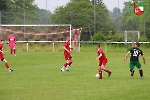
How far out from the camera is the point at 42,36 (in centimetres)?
4894

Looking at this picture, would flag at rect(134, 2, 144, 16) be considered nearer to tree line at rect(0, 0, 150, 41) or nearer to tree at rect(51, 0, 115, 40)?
tree line at rect(0, 0, 150, 41)

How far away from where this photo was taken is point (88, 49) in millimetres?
47750

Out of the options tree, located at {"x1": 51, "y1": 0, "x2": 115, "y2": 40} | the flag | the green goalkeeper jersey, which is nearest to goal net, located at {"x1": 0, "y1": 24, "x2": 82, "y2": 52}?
tree, located at {"x1": 51, "y1": 0, "x2": 115, "y2": 40}

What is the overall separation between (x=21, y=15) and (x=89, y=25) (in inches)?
324

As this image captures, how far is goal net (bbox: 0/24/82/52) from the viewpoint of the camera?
46781mm

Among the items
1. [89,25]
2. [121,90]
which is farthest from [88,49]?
[121,90]

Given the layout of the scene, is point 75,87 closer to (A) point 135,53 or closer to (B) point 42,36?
(A) point 135,53

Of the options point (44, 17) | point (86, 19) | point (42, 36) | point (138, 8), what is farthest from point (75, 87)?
point (44, 17)

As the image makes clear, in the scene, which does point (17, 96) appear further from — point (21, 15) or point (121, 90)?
point (21, 15)

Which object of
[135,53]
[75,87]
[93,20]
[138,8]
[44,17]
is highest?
[138,8]

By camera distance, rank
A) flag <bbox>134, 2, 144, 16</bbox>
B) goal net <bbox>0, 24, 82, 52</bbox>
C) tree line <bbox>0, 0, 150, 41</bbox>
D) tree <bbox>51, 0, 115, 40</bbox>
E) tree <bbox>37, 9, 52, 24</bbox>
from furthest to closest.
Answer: tree <bbox>37, 9, 52, 24</bbox>
flag <bbox>134, 2, 144, 16</bbox>
tree <bbox>51, 0, 115, 40</bbox>
tree line <bbox>0, 0, 150, 41</bbox>
goal net <bbox>0, 24, 82, 52</bbox>

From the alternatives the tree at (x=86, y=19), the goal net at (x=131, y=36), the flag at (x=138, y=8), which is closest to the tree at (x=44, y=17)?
the tree at (x=86, y=19)

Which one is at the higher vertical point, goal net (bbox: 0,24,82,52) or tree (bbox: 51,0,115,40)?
→ tree (bbox: 51,0,115,40)

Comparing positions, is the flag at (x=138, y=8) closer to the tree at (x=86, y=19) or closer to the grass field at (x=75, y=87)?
the tree at (x=86, y=19)
